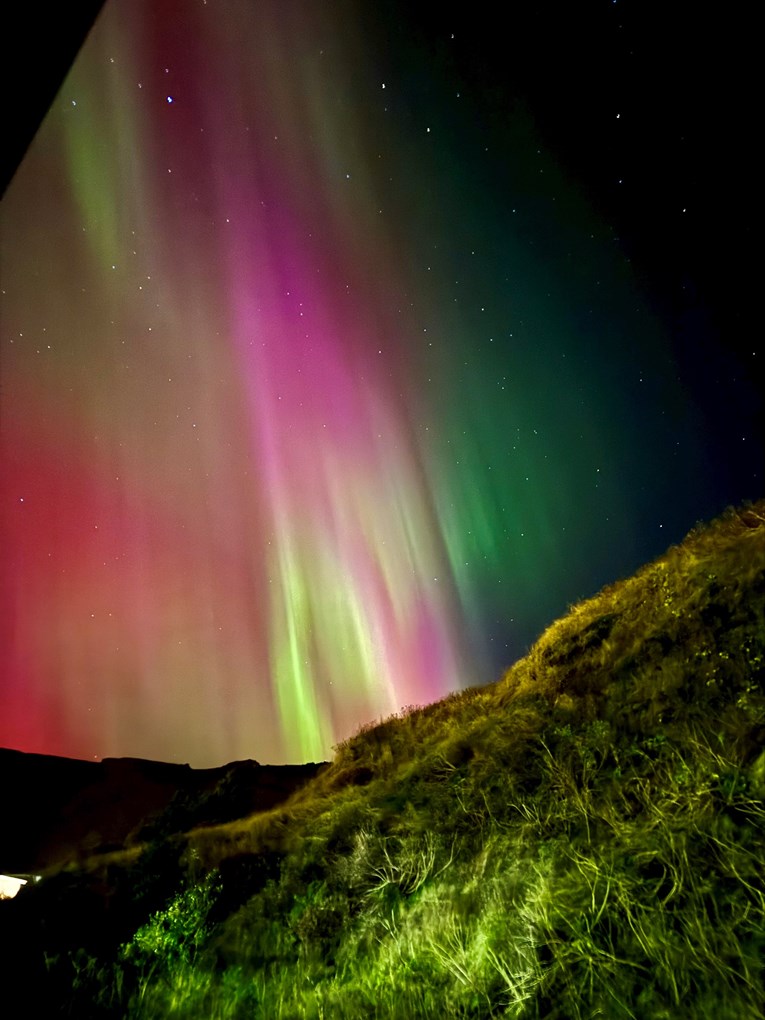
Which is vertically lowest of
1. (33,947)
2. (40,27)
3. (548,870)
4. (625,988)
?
(625,988)

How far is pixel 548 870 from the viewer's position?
17.4 ft

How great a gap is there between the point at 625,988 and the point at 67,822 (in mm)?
57095

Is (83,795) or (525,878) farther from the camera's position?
(83,795)

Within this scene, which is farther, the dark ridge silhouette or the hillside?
the dark ridge silhouette

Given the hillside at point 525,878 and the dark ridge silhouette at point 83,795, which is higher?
the dark ridge silhouette at point 83,795

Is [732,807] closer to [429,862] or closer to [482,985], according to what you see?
[482,985]

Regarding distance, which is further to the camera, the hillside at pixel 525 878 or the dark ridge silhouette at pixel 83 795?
the dark ridge silhouette at pixel 83 795

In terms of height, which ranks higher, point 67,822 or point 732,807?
point 67,822

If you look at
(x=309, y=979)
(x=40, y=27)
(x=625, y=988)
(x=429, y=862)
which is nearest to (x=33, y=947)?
(x=309, y=979)

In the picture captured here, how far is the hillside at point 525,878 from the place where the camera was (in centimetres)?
409

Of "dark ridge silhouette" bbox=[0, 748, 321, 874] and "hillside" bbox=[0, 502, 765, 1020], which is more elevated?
"dark ridge silhouette" bbox=[0, 748, 321, 874]

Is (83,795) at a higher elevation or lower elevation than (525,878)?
higher

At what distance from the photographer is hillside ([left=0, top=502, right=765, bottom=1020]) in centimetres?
409

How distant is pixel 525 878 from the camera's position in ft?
17.8
